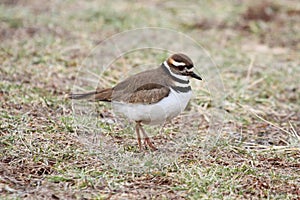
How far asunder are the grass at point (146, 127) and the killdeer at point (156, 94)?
384mm

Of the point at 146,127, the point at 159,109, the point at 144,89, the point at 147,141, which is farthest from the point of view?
the point at 146,127

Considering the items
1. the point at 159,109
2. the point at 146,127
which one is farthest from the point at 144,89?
the point at 146,127

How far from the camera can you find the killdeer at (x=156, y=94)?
477cm

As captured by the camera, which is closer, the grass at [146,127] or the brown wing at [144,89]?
the grass at [146,127]

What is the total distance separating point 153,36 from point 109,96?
402 cm

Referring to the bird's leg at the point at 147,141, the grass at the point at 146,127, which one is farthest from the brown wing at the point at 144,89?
the grass at the point at 146,127

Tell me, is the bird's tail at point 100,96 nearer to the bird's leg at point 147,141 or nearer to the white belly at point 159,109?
the white belly at point 159,109

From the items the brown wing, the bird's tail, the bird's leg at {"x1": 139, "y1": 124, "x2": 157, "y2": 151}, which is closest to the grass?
the bird's leg at {"x1": 139, "y1": 124, "x2": 157, "y2": 151}

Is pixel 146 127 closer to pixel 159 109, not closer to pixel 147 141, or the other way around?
pixel 147 141

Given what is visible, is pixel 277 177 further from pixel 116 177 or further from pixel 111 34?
pixel 111 34

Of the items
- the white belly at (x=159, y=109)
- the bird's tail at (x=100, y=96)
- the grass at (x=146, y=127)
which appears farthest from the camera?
the bird's tail at (x=100, y=96)

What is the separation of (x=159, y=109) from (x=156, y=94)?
0.16 metres

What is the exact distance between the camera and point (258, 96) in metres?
7.05

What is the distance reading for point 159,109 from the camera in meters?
4.74
